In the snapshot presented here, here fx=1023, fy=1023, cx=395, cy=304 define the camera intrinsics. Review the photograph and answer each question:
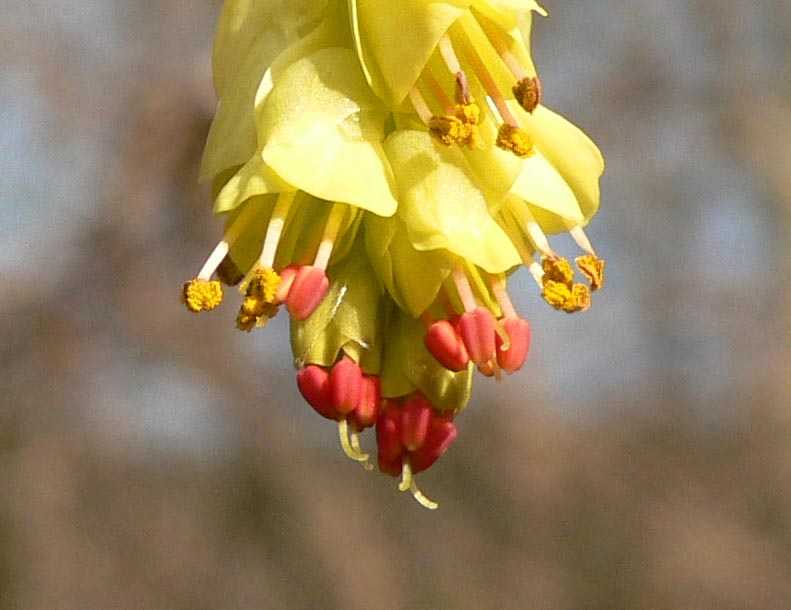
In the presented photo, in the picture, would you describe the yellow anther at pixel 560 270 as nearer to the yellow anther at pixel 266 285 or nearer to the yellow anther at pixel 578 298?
the yellow anther at pixel 578 298

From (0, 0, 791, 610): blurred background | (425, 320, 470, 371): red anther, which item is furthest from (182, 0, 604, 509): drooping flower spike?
(0, 0, 791, 610): blurred background

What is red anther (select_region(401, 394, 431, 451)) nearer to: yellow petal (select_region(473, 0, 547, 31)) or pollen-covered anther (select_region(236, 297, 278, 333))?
pollen-covered anther (select_region(236, 297, 278, 333))

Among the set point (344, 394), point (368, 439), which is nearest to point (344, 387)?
point (344, 394)

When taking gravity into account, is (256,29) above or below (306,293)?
above

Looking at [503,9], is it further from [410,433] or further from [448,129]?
[410,433]

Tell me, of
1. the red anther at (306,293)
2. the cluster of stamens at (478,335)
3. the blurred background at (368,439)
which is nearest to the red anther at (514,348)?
the cluster of stamens at (478,335)
